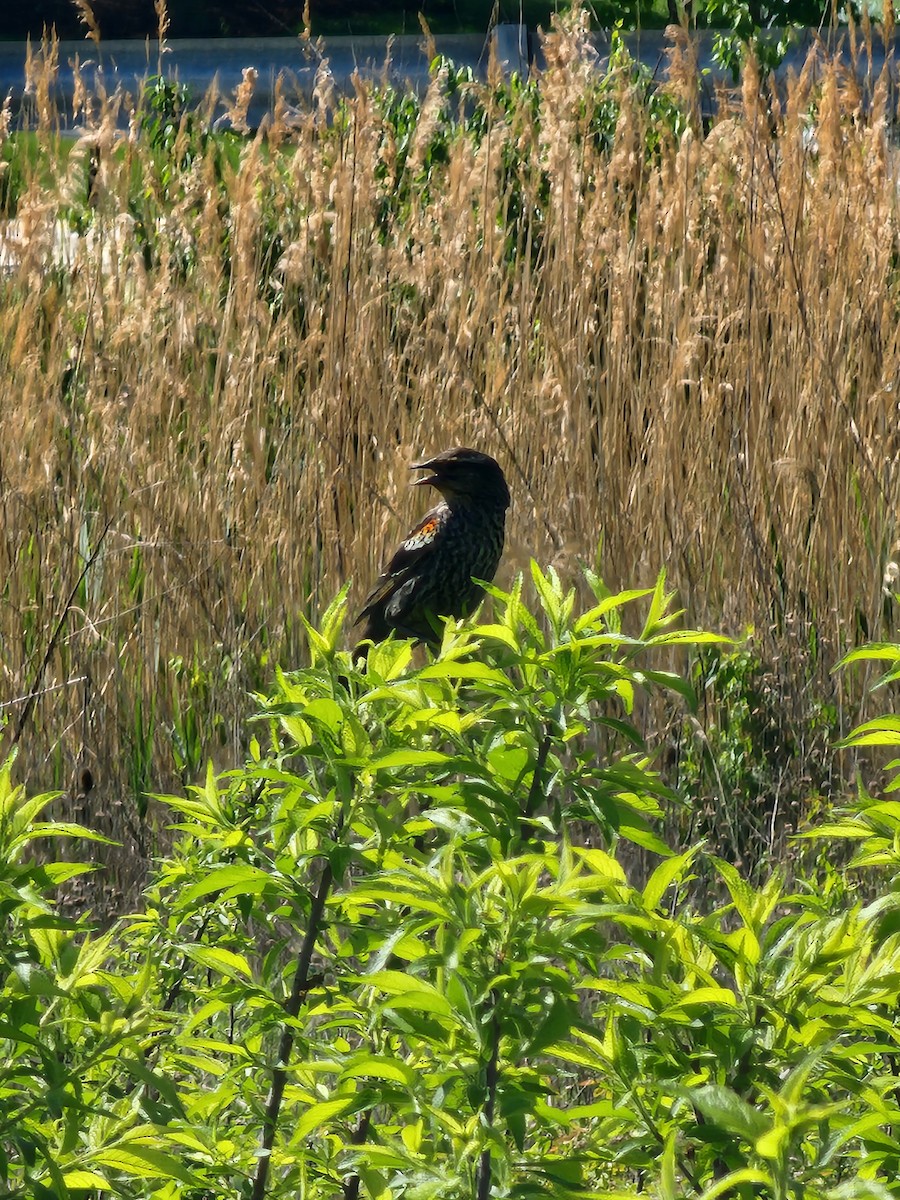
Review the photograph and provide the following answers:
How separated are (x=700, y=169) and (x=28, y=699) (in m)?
2.75

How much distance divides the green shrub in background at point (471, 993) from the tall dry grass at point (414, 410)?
1.84 meters

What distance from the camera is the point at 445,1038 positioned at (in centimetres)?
135

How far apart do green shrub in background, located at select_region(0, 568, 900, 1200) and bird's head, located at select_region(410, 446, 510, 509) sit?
1.81 m

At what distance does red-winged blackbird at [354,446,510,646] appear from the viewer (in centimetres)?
360

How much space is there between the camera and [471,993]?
4.28ft

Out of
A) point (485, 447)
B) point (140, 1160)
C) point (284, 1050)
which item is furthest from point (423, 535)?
point (140, 1160)

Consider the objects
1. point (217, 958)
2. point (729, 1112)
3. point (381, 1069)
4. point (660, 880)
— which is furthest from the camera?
point (217, 958)

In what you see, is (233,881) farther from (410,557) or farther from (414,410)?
(414,410)

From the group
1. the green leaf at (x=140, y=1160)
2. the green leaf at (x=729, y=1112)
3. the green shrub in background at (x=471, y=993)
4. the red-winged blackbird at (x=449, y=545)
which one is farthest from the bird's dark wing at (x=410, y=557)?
the green leaf at (x=729, y=1112)

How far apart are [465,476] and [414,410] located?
0.45 m

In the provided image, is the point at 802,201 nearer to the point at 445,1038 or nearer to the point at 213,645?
the point at 213,645

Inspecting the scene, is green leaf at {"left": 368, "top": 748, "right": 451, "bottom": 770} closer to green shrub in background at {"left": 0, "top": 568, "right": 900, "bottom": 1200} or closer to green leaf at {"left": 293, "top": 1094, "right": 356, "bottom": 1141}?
green shrub in background at {"left": 0, "top": 568, "right": 900, "bottom": 1200}

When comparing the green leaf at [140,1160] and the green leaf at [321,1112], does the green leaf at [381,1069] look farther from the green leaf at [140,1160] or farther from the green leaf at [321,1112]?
the green leaf at [140,1160]

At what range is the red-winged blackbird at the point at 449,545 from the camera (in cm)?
360
